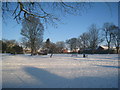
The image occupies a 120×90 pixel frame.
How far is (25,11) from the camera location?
12.7 ft

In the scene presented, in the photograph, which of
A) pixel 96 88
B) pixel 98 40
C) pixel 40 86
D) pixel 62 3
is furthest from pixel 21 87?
pixel 98 40

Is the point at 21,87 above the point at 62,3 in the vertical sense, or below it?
below

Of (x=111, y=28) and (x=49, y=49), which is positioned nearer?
(x=111, y=28)

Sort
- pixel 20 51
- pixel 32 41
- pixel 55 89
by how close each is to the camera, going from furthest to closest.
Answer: pixel 20 51 → pixel 32 41 → pixel 55 89

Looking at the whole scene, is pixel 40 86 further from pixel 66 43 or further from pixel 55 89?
pixel 66 43

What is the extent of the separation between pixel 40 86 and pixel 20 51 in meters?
32.2

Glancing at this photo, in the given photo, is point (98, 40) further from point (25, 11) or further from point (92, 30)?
point (25, 11)

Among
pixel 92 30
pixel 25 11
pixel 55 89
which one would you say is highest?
pixel 92 30

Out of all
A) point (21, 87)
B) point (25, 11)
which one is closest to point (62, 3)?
point (25, 11)

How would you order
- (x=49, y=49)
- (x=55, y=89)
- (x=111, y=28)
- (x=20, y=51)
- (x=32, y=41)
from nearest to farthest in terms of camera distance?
1. (x=55, y=89)
2. (x=32, y=41)
3. (x=20, y=51)
4. (x=111, y=28)
5. (x=49, y=49)

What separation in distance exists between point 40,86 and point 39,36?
2239cm

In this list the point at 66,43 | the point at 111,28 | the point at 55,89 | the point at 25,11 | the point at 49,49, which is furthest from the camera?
the point at 66,43

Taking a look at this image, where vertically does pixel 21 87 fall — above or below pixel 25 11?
below

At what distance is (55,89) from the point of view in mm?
3408
